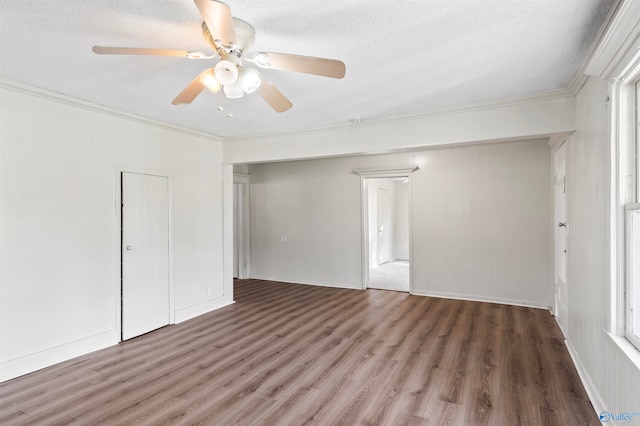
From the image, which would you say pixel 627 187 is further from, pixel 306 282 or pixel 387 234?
pixel 387 234

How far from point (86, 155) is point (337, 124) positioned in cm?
277

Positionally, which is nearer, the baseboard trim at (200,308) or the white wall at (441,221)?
the baseboard trim at (200,308)

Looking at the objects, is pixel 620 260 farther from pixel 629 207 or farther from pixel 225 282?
pixel 225 282

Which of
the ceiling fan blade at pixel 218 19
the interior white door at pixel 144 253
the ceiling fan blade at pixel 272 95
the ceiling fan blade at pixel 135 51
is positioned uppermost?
the ceiling fan blade at pixel 218 19

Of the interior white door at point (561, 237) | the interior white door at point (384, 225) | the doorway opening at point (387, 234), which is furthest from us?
the interior white door at point (384, 225)

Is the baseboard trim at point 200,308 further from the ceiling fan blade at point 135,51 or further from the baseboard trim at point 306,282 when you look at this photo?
the ceiling fan blade at point 135,51

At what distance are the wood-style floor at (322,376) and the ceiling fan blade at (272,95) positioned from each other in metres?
2.18

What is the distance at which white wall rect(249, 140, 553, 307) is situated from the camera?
4.72 meters

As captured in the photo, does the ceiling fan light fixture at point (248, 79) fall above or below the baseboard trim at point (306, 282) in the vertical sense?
above

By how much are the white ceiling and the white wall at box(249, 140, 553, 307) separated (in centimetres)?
191

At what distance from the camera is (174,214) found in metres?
4.25

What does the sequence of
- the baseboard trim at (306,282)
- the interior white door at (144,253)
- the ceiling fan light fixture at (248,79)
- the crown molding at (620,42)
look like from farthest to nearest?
1. the baseboard trim at (306,282)
2. the interior white door at (144,253)
3. the ceiling fan light fixture at (248,79)
4. the crown molding at (620,42)

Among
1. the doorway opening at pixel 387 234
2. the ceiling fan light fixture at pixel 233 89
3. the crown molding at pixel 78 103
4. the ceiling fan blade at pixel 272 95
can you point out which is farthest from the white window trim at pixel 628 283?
the crown molding at pixel 78 103

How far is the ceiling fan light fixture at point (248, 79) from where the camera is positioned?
194 cm
